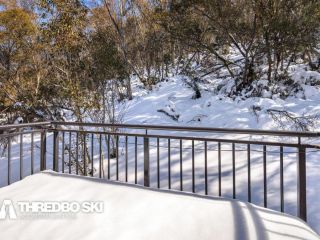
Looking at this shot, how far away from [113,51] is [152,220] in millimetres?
5480

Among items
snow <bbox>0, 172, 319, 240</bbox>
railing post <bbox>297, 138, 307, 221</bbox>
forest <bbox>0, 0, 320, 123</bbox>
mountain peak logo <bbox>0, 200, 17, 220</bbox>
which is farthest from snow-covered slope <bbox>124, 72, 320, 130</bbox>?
mountain peak logo <bbox>0, 200, 17, 220</bbox>

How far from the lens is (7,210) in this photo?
226 centimetres

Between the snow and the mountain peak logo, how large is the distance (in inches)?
2.0

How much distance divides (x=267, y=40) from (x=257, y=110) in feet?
6.71

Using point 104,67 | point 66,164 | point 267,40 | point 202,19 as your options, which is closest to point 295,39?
point 267,40

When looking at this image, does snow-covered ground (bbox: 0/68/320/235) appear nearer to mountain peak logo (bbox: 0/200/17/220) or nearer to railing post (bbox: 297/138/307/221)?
railing post (bbox: 297/138/307/221)

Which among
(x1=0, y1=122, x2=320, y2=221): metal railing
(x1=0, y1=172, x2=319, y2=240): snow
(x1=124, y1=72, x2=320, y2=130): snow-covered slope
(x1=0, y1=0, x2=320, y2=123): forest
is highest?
(x1=0, y1=0, x2=320, y2=123): forest

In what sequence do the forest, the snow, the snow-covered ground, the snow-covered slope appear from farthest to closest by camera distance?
the snow-covered slope → the forest → the snow-covered ground → the snow

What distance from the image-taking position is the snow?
1.89 m

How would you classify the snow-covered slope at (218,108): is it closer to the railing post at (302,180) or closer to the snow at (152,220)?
the railing post at (302,180)

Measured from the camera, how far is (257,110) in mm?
7273

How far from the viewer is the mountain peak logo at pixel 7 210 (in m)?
2.17

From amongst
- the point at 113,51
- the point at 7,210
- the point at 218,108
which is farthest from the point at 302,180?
the point at 218,108

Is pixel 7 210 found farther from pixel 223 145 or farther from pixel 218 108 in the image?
pixel 218 108
